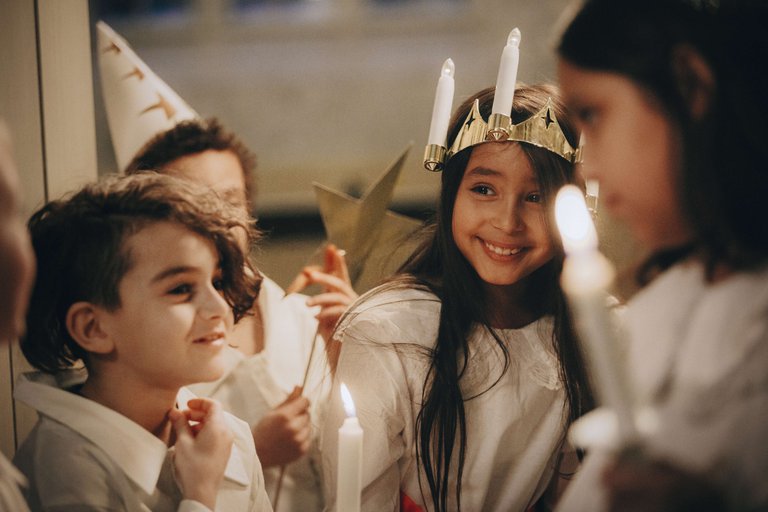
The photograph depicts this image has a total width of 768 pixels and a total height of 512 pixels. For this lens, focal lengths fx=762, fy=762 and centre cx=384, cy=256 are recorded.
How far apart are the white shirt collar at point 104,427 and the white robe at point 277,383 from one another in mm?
483

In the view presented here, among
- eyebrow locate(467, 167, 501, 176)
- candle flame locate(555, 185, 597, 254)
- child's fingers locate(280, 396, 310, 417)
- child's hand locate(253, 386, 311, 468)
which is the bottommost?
child's hand locate(253, 386, 311, 468)

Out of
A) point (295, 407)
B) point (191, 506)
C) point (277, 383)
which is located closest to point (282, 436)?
point (295, 407)

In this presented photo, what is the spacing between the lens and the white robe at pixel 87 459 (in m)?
0.86

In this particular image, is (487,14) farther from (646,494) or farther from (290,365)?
(646,494)

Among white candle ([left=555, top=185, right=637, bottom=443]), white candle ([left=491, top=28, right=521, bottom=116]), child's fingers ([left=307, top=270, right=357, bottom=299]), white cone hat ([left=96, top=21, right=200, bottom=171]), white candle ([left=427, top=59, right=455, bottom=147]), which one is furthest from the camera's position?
white cone hat ([left=96, top=21, right=200, bottom=171])

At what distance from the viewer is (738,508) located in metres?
0.54

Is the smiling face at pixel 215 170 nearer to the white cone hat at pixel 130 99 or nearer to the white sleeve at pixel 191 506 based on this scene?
the white cone hat at pixel 130 99

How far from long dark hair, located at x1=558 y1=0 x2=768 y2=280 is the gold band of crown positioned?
0.56 meters

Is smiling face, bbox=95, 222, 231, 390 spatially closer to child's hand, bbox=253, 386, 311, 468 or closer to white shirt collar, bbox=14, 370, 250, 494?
white shirt collar, bbox=14, 370, 250, 494

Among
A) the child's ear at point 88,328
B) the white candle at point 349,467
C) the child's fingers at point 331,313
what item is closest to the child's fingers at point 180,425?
the child's ear at point 88,328

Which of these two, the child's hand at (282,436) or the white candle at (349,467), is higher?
the white candle at (349,467)

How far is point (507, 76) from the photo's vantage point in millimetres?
1032

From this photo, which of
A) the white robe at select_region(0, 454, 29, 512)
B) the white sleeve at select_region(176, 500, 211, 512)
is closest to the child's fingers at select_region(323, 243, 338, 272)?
the white sleeve at select_region(176, 500, 211, 512)

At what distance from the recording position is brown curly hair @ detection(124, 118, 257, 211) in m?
1.52
